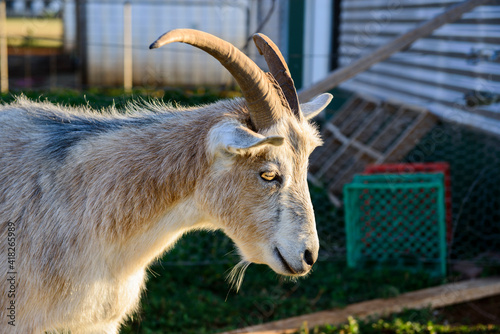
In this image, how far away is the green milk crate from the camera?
5074mm

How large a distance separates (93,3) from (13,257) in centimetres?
988

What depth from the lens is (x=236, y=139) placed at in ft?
8.27

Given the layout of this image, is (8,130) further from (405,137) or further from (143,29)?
(143,29)

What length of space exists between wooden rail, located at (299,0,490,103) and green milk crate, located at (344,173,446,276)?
972mm

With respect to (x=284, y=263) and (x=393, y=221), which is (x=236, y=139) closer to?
(x=284, y=263)

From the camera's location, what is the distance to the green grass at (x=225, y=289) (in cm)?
430

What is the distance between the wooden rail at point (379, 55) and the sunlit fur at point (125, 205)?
5.81ft

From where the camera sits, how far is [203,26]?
11.6 meters

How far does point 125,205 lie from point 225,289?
2.28m

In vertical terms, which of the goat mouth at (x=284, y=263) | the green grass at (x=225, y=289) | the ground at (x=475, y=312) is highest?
the goat mouth at (x=284, y=263)

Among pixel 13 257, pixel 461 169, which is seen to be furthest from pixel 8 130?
pixel 461 169

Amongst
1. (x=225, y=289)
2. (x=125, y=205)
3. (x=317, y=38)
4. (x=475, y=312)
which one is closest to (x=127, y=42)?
(x=317, y=38)

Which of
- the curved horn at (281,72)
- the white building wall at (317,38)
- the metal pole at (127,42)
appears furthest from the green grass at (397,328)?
the metal pole at (127,42)

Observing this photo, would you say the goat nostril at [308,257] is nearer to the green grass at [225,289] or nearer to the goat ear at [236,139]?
the goat ear at [236,139]
